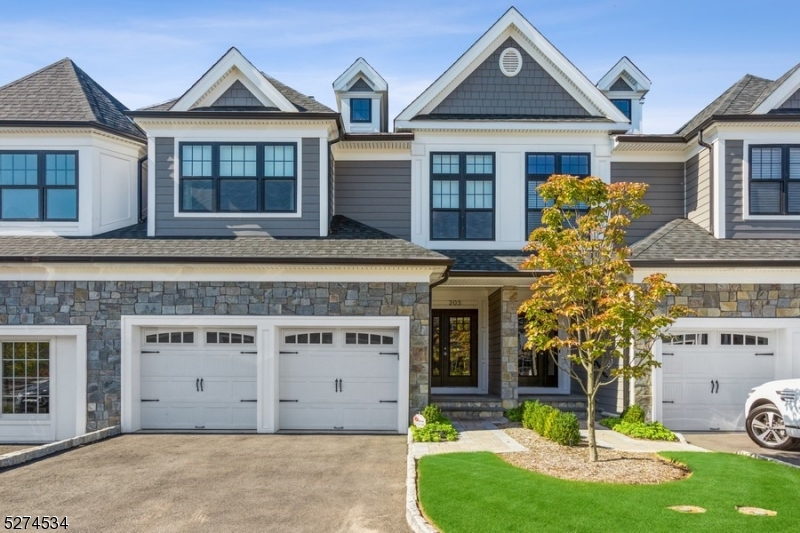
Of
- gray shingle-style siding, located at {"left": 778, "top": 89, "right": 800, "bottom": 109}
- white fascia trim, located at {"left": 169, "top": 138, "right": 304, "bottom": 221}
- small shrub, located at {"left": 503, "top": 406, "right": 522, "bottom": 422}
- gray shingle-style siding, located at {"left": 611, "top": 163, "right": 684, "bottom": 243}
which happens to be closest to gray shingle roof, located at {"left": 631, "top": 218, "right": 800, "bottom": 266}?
gray shingle-style siding, located at {"left": 611, "top": 163, "right": 684, "bottom": 243}

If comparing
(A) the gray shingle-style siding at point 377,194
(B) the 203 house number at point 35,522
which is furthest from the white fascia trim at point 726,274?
(B) the 203 house number at point 35,522

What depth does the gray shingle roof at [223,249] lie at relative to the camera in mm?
12688

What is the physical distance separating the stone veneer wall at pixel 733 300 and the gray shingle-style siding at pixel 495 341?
3275 millimetres

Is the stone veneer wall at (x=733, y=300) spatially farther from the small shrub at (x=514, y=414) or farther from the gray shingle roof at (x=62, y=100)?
the gray shingle roof at (x=62, y=100)

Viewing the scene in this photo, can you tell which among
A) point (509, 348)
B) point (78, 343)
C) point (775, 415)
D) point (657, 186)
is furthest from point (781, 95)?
point (78, 343)

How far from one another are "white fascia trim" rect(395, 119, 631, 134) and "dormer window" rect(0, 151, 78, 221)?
24.3ft

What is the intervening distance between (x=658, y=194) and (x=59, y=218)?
1378cm

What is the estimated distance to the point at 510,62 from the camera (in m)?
15.7

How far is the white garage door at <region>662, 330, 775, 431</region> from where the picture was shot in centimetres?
1345

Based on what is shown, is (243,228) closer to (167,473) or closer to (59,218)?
(59,218)

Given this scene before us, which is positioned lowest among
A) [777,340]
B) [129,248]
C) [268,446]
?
[268,446]

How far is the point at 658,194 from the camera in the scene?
52.4 feet

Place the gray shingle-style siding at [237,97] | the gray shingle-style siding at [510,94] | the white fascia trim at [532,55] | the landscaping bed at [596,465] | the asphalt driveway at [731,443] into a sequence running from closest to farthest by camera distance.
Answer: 1. the landscaping bed at [596,465]
2. the asphalt driveway at [731,443]
3. the gray shingle-style siding at [237,97]
4. the white fascia trim at [532,55]
5. the gray shingle-style siding at [510,94]

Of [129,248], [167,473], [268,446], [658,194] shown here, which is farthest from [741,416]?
[129,248]
